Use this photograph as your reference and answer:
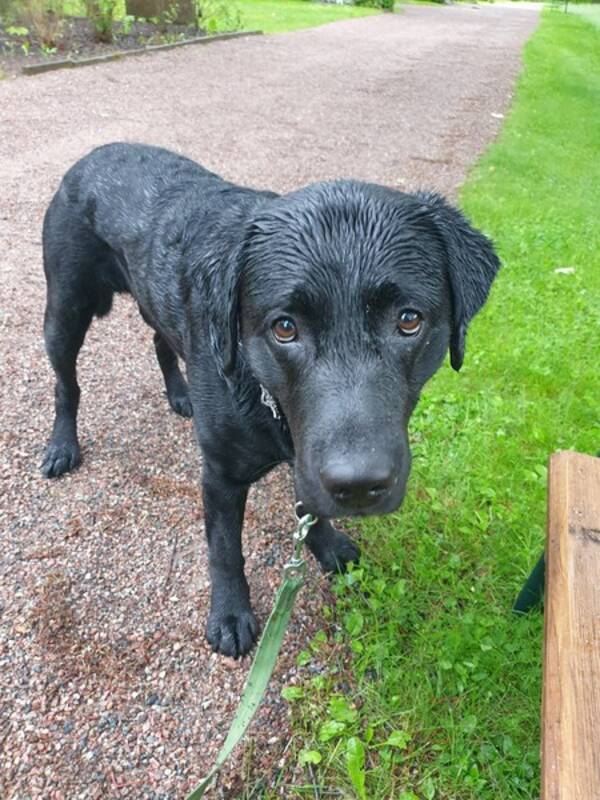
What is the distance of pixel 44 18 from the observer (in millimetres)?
12180

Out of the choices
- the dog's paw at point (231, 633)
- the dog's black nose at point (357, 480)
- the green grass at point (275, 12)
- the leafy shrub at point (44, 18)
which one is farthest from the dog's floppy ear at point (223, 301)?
the green grass at point (275, 12)

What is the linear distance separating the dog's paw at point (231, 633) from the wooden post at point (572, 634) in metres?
1.33

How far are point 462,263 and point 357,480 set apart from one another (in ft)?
3.00

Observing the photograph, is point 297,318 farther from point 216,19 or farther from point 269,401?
point 216,19

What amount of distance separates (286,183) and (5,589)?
5.87 metres

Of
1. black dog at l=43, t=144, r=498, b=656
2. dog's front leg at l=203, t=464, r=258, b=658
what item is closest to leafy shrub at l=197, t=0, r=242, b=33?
black dog at l=43, t=144, r=498, b=656

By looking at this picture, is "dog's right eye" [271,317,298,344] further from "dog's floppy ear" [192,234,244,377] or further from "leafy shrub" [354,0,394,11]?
"leafy shrub" [354,0,394,11]

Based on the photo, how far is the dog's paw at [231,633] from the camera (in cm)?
272

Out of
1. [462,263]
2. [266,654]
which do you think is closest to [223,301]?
[462,263]

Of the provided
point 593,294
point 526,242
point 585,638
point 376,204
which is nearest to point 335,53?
point 526,242

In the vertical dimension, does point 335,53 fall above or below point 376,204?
below

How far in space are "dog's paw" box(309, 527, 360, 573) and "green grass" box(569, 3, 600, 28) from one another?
36.4 m

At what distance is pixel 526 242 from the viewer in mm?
6430

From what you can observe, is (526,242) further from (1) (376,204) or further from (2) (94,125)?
(2) (94,125)
